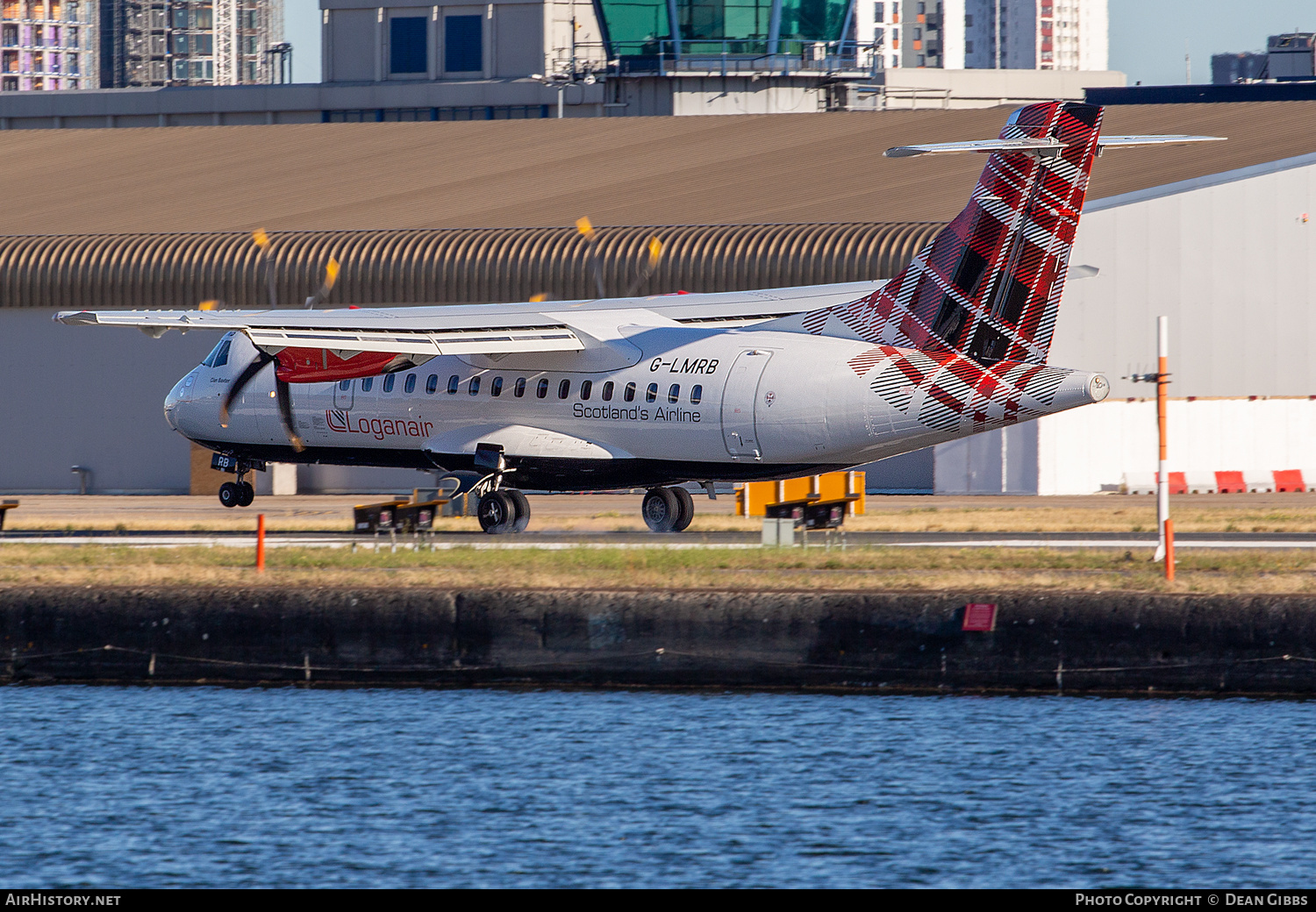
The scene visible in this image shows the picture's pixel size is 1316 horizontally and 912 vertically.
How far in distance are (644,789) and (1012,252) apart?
48.8 ft

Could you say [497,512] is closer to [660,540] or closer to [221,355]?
[660,540]

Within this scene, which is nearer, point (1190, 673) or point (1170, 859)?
point (1170, 859)

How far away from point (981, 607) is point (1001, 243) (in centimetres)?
985

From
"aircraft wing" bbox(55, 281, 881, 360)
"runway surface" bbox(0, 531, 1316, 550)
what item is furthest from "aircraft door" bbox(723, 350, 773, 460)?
"aircraft wing" bbox(55, 281, 881, 360)

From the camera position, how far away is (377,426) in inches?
1590

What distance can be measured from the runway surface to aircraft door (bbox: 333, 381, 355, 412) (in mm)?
2844

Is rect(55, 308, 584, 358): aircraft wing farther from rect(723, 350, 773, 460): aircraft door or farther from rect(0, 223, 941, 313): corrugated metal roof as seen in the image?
rect(0, 223, 941, 313): corrugated metal roof

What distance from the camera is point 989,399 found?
1314 inches

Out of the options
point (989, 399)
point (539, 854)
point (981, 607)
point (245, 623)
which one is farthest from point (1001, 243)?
point (539, 854)

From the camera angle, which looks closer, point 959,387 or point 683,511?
point 959,387

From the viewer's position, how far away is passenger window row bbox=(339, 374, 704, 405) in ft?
120

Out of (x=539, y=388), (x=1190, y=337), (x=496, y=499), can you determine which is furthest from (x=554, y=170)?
(x=496, y=499)

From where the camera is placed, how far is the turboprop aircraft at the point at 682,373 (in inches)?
1310
